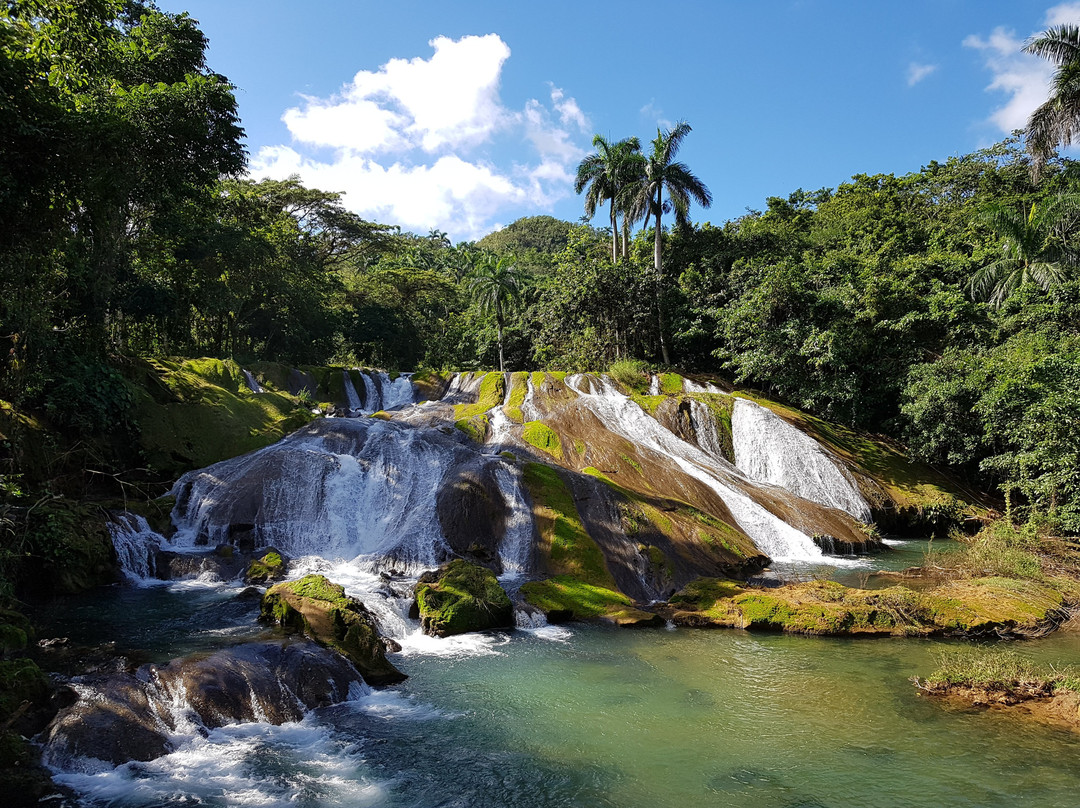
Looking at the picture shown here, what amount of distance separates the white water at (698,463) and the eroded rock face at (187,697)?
13.8 metres

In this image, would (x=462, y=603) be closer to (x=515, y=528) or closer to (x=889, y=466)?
(x=515, y=528)

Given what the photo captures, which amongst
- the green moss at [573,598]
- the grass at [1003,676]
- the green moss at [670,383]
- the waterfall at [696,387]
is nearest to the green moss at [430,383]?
the green moss at [670,383]

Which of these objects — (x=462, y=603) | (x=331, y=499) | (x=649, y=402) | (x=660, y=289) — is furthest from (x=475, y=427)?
(x=660, y=289)

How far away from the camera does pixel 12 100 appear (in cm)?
812

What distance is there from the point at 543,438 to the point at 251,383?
1355 centimetres

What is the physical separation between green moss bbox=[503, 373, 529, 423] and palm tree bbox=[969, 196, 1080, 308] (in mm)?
19891

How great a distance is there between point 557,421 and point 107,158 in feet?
57.7

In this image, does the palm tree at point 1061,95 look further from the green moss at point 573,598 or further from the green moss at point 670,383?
the green moss at point 573,598

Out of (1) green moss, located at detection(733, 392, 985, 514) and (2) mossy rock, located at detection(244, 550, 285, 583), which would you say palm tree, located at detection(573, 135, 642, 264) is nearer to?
(1) green moss, located at detection(733, 392, 985, 514)

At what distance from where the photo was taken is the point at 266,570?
14.9 metres

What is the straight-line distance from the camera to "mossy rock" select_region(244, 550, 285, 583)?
577 inches

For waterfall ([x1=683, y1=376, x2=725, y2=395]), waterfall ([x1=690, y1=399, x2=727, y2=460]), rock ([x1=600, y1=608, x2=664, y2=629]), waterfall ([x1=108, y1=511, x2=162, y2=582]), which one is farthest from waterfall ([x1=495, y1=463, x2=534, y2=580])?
waterfall ([x1=683, y1=376, x2=725, y2=395])

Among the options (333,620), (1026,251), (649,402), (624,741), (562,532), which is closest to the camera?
(624,741)

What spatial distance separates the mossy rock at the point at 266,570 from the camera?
1466 centimetres
